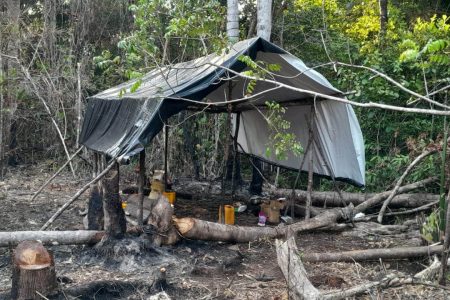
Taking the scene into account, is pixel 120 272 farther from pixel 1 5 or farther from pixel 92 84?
pixel 1 5

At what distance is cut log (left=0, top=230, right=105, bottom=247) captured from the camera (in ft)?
19.1

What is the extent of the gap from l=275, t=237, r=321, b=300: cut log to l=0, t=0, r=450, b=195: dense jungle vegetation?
4.74 metres

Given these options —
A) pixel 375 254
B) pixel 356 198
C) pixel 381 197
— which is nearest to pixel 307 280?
pixel 375 254

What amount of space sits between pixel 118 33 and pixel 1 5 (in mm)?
3238

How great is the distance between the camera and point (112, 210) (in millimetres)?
5980

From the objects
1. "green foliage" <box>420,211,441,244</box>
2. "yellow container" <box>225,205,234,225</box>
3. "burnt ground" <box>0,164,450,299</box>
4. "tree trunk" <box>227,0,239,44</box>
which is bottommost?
"burnt ground" <box>0,164,450,299</box>

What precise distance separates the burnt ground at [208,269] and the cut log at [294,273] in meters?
0.18

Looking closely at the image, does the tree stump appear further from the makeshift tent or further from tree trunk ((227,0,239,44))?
tree trunk ((227,0,239,44))

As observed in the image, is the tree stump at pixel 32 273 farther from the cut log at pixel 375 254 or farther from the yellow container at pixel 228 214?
the yellow container at pixel 228 214

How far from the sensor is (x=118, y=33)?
15539 millimetres

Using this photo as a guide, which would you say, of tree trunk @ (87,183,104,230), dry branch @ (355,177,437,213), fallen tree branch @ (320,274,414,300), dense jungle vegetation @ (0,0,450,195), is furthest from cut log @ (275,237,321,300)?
dense jungle vegetation @ (0,0,450,195)

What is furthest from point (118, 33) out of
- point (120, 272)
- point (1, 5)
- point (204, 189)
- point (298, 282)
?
point (298, 282)

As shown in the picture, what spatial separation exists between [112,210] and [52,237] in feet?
2.38

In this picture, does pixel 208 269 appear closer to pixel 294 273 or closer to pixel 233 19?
pixel 294 273
